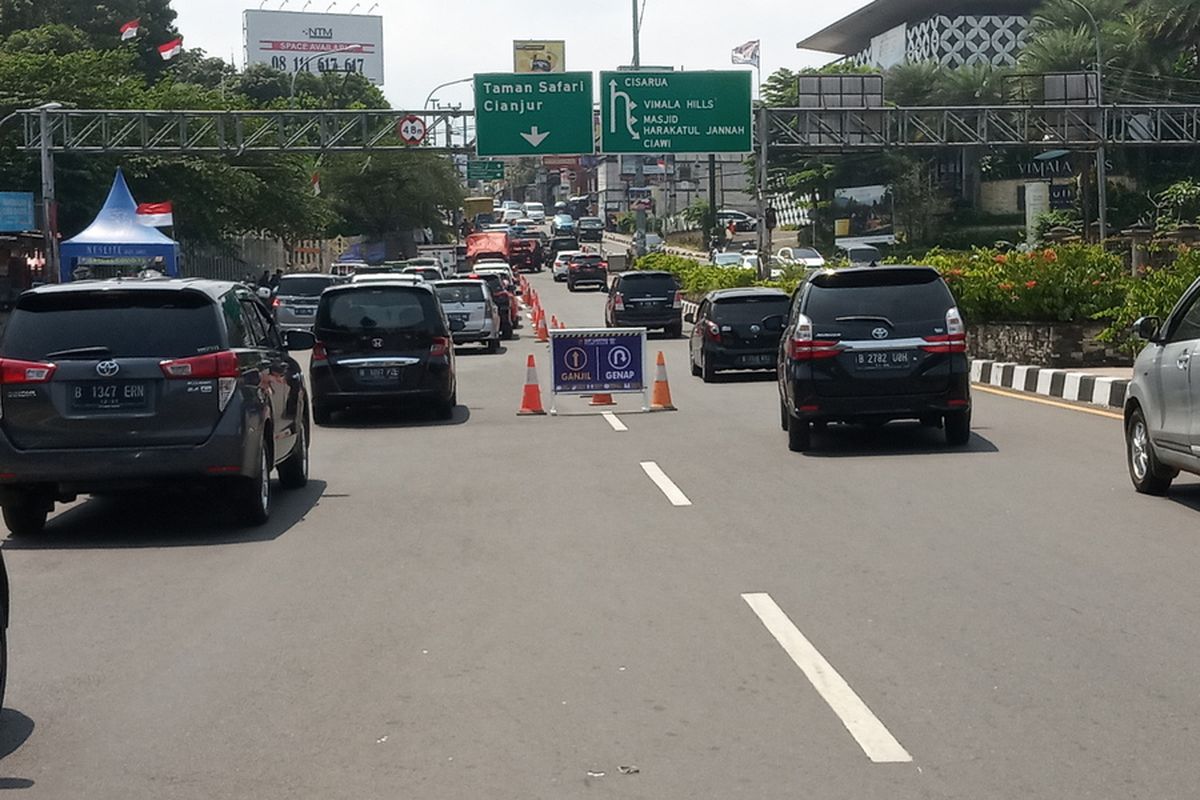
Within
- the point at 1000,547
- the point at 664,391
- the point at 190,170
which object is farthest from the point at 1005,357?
the point at 190,170

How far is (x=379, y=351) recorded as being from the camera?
20359mm

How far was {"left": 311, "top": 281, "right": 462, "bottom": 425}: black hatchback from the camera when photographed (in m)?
20.3

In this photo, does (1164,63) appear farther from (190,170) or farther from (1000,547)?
(1000,547)

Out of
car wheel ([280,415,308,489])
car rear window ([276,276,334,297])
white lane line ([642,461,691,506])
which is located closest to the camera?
white lane line ([642,461,691,506])

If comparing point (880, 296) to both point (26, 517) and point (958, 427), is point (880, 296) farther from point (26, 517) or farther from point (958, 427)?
point (26, 517)

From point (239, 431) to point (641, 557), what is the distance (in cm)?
299

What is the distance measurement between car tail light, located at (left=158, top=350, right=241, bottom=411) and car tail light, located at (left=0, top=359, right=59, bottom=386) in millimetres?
743

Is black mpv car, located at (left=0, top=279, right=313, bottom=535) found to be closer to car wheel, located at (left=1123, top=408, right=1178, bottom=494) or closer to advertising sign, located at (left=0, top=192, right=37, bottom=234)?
car wheel, located at (left=1123, top=408, right=1178, bottom=494)

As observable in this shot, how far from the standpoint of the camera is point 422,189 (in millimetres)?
93000

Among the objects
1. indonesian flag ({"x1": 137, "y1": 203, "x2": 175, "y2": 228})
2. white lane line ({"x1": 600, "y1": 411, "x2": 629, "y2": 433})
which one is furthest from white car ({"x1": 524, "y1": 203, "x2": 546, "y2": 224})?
white lane line ({"x1": 600, "y1": 411, "x2": 629, "y2": 433})

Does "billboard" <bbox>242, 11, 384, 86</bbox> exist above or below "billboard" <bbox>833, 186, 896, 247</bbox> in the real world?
above

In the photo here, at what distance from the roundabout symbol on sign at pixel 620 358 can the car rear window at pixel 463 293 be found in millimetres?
14778

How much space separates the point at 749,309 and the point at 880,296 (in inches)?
421

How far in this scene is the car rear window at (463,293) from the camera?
118ft
